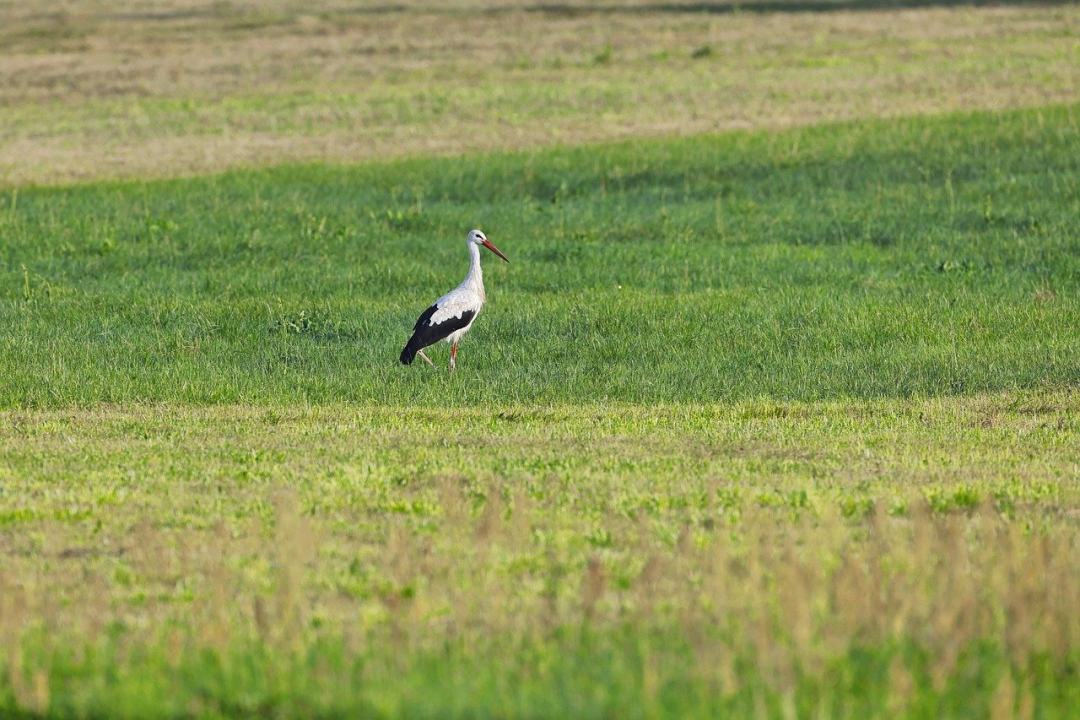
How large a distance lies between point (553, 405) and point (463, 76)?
33.4 meters

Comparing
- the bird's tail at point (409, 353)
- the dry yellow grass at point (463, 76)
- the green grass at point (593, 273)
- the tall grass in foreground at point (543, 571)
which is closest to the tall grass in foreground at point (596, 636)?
the tall grass in foreground at point (543, 571)

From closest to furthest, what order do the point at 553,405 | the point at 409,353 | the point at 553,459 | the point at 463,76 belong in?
the point at 553,459 → the point at 553,405 → the point at 409,353 → the point at 463,76

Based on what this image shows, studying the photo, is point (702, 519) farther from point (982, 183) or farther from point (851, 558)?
point (982, 183)

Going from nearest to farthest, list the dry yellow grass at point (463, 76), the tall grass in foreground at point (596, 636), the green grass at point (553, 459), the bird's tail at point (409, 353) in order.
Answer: the tall grass in foreground at point (596, 636)
the green grass at point (553, 459)
the bird's tail at point (409, 353)
the dry yellow grass at point (463, 76)

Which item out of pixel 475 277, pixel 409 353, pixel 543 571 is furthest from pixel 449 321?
pixel 543 571

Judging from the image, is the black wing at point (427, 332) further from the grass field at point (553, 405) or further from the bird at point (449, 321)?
the grass field at point (553, 405)

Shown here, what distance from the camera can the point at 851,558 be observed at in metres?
8.71

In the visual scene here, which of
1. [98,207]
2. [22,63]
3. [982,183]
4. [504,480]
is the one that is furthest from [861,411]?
[22,63]

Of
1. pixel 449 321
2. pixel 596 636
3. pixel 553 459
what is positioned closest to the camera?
pixel 596 636

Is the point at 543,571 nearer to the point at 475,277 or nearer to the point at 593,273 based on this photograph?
the point at 475,277

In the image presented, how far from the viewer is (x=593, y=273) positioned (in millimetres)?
23594

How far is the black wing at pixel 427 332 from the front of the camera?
18.0 metres

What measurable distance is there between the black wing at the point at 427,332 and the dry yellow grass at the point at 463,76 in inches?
703

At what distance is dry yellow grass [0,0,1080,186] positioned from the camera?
38531 millimetres
